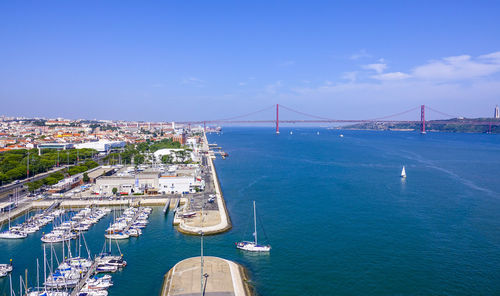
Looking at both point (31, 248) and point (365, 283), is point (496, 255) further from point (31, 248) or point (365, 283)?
point (31, 248)

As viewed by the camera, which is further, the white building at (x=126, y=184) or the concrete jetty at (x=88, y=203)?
the white building at (x=126, y=184)

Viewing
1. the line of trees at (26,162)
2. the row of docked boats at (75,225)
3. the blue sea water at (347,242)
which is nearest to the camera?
the blue sea water at (347,242)

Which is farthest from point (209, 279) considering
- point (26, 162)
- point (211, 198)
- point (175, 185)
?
point (26, 162)

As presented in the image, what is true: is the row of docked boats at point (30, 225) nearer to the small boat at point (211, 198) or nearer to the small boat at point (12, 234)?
the small boat at point (12, 234)

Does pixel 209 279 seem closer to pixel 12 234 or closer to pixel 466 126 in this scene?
pixel 12 234

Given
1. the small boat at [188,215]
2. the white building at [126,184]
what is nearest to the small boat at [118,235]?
the small boat at [188,215]

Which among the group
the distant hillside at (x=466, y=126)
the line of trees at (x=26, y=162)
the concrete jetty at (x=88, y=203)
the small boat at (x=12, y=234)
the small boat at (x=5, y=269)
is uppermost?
the distant hillside at (x=466, y=126)

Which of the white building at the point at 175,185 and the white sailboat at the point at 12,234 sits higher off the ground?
the white building at the point at 175,185
